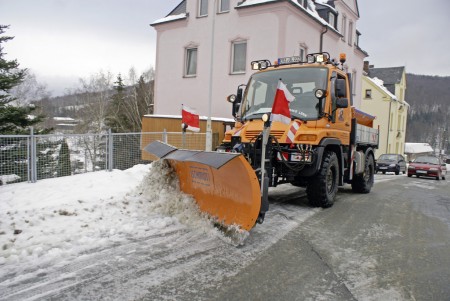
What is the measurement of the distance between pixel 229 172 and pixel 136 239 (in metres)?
1.50

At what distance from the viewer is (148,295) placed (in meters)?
3.15

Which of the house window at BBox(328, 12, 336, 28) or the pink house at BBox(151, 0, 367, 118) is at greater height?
the house window at BBox(328, 12, 336, 28)

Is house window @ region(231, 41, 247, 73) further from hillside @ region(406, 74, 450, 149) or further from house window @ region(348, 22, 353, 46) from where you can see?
hillside @ region(406, 74, 450, 149)

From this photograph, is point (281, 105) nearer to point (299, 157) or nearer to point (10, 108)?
point (299, 157)

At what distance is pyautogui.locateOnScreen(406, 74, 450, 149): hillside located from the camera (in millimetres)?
94500

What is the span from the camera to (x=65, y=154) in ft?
32.2

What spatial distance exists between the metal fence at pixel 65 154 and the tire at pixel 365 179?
4.83m

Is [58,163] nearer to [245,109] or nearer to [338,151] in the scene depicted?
[245,109]

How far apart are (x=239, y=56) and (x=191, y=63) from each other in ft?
10.2

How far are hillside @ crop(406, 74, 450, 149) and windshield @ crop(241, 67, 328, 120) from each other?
98690mm

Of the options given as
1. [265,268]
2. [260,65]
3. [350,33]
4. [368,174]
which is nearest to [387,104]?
[350,33]

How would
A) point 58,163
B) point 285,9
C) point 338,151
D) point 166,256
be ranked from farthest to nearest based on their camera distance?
point 285,9
point 58,163
point 338,151
point 166,256

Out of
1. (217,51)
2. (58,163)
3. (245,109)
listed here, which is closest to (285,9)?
(217,51)

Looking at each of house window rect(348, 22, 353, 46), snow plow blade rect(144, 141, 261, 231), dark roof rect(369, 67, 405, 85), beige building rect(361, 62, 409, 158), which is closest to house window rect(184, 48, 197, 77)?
house window rect(348, 22, 353, 46)
